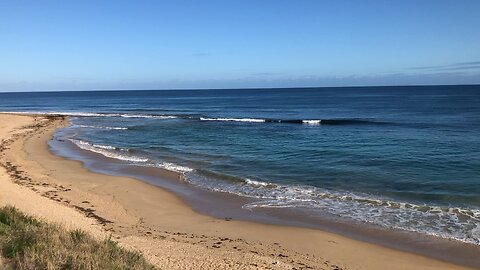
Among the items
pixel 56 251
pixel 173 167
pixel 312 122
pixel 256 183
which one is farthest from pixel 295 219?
pixel 312 122

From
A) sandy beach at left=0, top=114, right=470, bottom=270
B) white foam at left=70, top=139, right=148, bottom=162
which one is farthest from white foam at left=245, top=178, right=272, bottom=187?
white foam at left=70, top=139, right=148, bottom=162

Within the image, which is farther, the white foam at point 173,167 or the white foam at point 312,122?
the white foam at point 312,122

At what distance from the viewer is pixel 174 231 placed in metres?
12.2

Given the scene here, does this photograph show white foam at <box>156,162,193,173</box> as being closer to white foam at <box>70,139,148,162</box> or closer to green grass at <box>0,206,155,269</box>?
white foam at <box>70,139,148,162</box>

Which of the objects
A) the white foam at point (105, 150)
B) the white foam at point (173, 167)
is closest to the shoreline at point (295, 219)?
the white foam at point (173, 167)

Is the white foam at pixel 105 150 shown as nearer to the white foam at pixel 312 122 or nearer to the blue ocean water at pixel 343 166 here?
the blue ocean water at pixel 343 166

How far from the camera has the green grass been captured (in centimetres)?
650

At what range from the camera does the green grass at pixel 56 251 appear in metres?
6.50

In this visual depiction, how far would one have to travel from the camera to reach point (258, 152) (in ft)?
84.0

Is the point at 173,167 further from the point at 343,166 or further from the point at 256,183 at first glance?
the point at 343,166

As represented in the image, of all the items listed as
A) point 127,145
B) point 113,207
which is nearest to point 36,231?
point 113,207

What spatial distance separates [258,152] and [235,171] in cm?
543

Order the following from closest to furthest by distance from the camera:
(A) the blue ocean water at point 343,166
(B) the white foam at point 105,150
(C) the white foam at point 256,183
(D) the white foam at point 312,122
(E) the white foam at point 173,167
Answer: (A) the blue ocean water at point 343,166 < (C) the white foam at point 256,183 < (E) the white foam at point 173,167 < (B) the white foam at point 105,150 < (D) the white foam at point 312,122

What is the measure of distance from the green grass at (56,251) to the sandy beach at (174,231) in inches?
70.8
